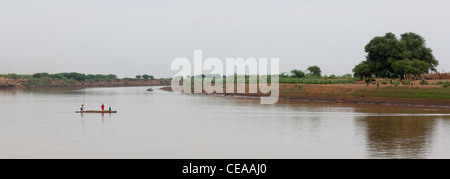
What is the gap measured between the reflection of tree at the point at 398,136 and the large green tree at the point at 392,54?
171ft

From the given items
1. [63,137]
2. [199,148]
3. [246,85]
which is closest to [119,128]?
[63,137]

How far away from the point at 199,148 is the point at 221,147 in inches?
59.9

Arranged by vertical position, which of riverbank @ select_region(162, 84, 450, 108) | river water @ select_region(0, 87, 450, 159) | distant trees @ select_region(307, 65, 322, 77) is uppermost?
distant trees @ select_region(307, 65, 322, 77)

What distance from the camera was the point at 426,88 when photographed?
272 feet

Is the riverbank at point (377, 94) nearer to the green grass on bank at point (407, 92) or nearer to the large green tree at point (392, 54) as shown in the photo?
the green grass on bank at point (407, 92)

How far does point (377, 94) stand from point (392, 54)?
19378mm

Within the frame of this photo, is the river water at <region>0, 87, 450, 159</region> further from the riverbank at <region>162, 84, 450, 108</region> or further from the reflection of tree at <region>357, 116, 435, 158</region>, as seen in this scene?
the riverbank at <region>162, 84, 450, 108</region>

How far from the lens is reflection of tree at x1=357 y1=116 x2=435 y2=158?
98.3ft

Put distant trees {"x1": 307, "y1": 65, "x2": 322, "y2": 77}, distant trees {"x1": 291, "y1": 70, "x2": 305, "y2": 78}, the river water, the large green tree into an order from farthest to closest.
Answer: distant trees {"x1": 307, "y1": 65, "x2": 322, "y2": 77}, distant trees {"x1": 291, "y1": 70, "x2": 305, "y2": 78}, the large green tree, the river water

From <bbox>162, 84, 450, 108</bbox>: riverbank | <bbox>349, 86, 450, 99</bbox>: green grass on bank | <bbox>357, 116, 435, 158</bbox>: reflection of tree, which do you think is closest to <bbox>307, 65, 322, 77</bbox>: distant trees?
<bbox>162, 84, 450, 108</bbox>: riverbank

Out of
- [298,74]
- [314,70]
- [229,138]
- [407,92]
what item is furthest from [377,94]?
[314,70]

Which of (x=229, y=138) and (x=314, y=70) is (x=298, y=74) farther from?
(x=229, y=138)

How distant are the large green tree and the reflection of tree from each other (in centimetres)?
5208

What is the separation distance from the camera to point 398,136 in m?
38.3
